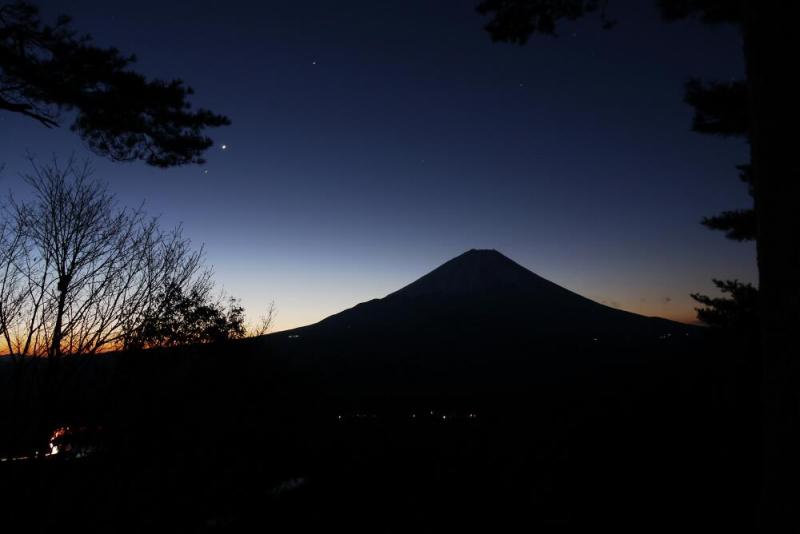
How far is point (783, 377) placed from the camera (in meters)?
1.89

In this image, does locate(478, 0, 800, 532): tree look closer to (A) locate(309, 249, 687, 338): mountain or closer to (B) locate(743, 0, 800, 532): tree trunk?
(B) locate(743, 0, 800, 532): tree trunk

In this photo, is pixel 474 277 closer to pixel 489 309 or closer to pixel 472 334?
pixel 489 309

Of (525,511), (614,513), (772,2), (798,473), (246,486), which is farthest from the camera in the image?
(246,486)

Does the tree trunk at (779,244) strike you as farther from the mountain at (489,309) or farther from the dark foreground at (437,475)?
the mountain at (489,309)

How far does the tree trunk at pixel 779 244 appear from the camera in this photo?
6.02ft

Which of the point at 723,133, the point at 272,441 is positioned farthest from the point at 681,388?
the point at 272,441

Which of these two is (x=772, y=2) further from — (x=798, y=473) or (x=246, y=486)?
(x=246, y=486)

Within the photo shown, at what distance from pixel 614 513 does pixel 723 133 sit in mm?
9552

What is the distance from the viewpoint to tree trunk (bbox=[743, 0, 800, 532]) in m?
1.84

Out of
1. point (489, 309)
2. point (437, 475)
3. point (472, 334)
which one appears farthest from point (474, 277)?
point (437, 475)

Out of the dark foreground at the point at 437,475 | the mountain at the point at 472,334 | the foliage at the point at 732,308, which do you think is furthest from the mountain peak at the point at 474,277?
the dark foreground at the point at 437,475

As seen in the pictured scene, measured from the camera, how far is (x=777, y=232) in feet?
6.31

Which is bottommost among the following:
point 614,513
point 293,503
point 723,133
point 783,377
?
point 293,503

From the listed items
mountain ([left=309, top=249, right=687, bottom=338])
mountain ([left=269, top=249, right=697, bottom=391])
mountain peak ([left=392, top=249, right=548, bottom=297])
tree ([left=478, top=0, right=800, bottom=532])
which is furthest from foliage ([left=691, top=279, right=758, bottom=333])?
mountain peak ([left=392, top=249, right=548, bottom=297])
